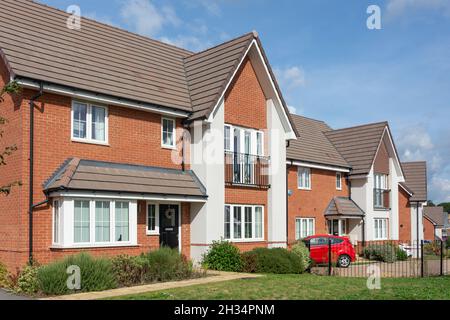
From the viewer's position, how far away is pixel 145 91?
65.2 feet

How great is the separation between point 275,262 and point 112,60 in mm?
9466

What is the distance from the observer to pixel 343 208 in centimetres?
3088

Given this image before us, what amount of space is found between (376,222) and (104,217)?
21.0 meters

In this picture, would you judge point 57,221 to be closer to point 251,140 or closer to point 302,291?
point 302,291

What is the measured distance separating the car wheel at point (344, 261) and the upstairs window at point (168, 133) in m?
9.33

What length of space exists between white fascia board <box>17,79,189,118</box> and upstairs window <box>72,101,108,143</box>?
0.30 meters

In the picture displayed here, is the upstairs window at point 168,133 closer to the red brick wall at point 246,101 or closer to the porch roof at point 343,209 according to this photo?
the red brick wall at point 246,101

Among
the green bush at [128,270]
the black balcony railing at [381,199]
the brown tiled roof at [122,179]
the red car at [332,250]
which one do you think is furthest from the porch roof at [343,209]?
the green bush at [128,270]

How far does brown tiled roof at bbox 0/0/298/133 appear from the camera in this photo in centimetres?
1739

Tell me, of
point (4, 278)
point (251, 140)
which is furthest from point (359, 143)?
point (4, 278)

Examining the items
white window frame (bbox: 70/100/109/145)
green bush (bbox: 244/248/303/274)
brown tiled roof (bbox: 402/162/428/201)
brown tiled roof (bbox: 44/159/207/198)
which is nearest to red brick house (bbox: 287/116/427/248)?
brown tiled roof (bbox: 402/162/428/201)

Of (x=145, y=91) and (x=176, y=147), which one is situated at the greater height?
(x=145, y=91)
